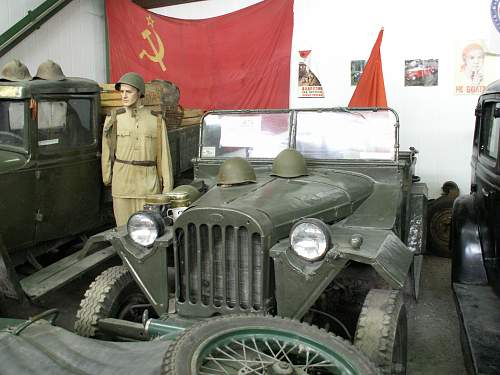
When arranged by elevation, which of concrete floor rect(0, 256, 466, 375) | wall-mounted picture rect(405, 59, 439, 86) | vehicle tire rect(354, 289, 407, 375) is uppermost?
wall-mounted picture rect(405, 59, 439, 86)

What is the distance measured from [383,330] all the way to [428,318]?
1.90 meters

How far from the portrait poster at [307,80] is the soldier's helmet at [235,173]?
12.3ft

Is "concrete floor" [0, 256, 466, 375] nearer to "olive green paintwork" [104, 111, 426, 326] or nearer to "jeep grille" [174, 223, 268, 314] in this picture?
"olive green paintwork" [104, 111, 426, 326]

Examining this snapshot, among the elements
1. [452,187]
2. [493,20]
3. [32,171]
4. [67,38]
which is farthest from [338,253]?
[67,38]

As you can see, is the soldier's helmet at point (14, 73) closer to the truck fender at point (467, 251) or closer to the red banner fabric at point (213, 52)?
the red banner fabric at point (213, 52)

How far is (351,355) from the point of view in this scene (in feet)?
6.22

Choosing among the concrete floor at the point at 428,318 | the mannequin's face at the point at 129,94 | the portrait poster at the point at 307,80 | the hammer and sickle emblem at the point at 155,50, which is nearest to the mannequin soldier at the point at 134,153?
the mannequin's face at the point at 129,94

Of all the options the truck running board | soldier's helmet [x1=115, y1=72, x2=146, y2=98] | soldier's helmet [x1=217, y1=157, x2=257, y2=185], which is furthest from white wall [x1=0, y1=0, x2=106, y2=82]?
soldier's helmet [x1=217, y1=157, x2=257, y2=185]

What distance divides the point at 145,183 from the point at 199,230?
2015 millimetres

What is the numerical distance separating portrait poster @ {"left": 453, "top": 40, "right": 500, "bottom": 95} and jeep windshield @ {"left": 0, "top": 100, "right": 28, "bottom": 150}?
479cm

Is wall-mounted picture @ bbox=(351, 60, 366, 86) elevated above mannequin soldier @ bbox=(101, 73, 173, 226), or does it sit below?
above

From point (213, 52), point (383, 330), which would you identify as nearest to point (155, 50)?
point (213, 52)

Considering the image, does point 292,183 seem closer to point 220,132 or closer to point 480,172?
point 220,132

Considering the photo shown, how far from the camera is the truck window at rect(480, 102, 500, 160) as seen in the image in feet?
11.4
